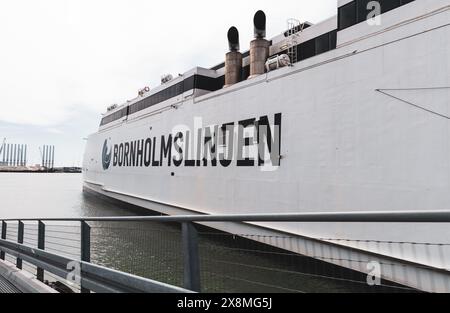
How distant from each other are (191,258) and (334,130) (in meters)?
6.37

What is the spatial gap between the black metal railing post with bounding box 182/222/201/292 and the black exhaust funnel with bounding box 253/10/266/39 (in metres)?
11.3

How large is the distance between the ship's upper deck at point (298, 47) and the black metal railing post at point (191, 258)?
23.3 ft

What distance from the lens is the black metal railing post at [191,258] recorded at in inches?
107

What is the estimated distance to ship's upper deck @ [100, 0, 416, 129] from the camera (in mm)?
8039

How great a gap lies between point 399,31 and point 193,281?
7.04 metres

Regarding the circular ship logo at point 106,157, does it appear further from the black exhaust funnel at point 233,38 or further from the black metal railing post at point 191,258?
the black metal railing post at point 191,258

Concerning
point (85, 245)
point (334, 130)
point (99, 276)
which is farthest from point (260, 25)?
point (99, 276)

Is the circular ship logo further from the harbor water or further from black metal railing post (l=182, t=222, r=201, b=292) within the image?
black metal railing post (l=182, t=222, r=201, b=292)

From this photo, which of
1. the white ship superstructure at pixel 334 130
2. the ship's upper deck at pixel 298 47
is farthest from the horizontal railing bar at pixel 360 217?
the ship's upper deck at pixel 298 47

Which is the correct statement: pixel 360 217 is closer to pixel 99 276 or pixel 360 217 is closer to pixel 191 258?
pixel 191 258

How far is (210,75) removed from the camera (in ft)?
51.7

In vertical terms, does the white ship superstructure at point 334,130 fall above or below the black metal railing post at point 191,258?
above

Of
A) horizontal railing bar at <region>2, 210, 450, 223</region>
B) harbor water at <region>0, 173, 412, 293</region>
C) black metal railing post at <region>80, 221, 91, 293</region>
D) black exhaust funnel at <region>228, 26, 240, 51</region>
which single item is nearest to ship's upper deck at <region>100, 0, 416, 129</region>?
black exhaust funnel at <region>228, 26, 240, 51</region>
